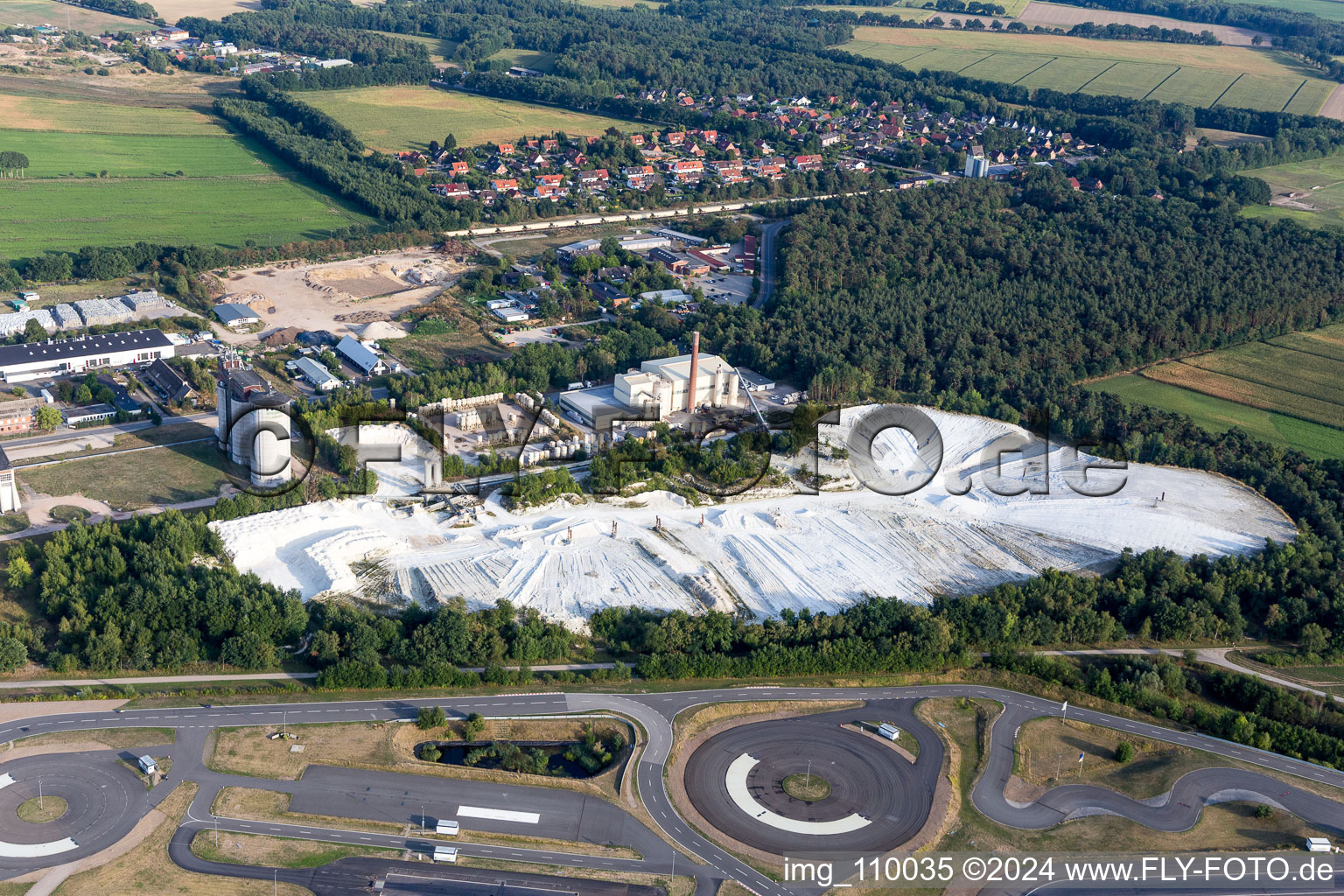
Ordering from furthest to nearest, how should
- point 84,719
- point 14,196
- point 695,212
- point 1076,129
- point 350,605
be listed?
1. point 1076,129
2. point 695,212
3. point 14,196
4. point 350,605
5. point 84,719

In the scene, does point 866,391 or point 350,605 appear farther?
point 866,391

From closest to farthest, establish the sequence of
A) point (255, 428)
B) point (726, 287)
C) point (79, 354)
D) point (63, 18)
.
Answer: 1. point (255, 428)
2. point (79, 354)
3. point (726, 287)
4. point (63, 18)

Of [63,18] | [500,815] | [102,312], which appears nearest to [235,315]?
[102,312]

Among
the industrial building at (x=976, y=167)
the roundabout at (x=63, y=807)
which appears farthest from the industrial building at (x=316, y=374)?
the industrial building at (x=976, y=167)

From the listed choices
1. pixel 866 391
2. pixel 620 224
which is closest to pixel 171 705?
pixel 866 391

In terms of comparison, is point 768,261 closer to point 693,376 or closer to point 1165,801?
point 693,376

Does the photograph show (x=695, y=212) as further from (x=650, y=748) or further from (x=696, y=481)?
(x=650, y=748)

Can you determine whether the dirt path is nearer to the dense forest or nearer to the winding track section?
the dense forest
